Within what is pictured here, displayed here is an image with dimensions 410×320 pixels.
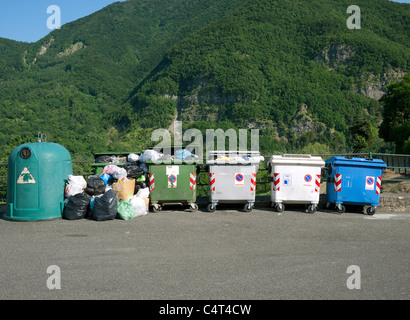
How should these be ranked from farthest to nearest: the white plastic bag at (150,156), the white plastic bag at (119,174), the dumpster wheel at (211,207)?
the white plastic bag at (150,156), the dumpster wheel at (211,207), the white plastic bag at (119,174)

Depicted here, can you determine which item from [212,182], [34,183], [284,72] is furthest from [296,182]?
[284,72]

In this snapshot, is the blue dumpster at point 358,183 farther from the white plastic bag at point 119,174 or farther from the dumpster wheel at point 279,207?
the white plastic bag at point 119,174

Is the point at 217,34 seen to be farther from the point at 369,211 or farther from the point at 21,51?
the point at 369,211

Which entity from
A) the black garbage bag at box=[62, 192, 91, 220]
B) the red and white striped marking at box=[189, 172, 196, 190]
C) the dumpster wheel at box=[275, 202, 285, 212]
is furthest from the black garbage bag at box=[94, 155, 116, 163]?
the dumpster wheel at box=[275, 202, 285, 212]

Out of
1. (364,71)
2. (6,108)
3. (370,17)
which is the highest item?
(370,17)

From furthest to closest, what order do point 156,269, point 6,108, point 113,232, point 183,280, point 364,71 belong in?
point 364,71
point 6,108
point 113,232
point 156,269
point 183,280

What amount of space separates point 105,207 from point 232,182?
2623 mm

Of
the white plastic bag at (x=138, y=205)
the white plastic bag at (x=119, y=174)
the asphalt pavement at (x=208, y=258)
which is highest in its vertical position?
the white plastic bag at (x=119, y=174)

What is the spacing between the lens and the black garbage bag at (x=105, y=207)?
7941 mm

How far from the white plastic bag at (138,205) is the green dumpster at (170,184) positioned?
0.37 meters

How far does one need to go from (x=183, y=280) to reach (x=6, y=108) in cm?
11006

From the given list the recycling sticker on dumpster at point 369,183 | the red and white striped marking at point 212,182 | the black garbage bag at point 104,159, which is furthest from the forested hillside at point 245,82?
the recycling sticker on dumpster at point 369,183

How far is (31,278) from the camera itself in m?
4.79

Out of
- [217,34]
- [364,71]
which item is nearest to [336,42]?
[364,71]
